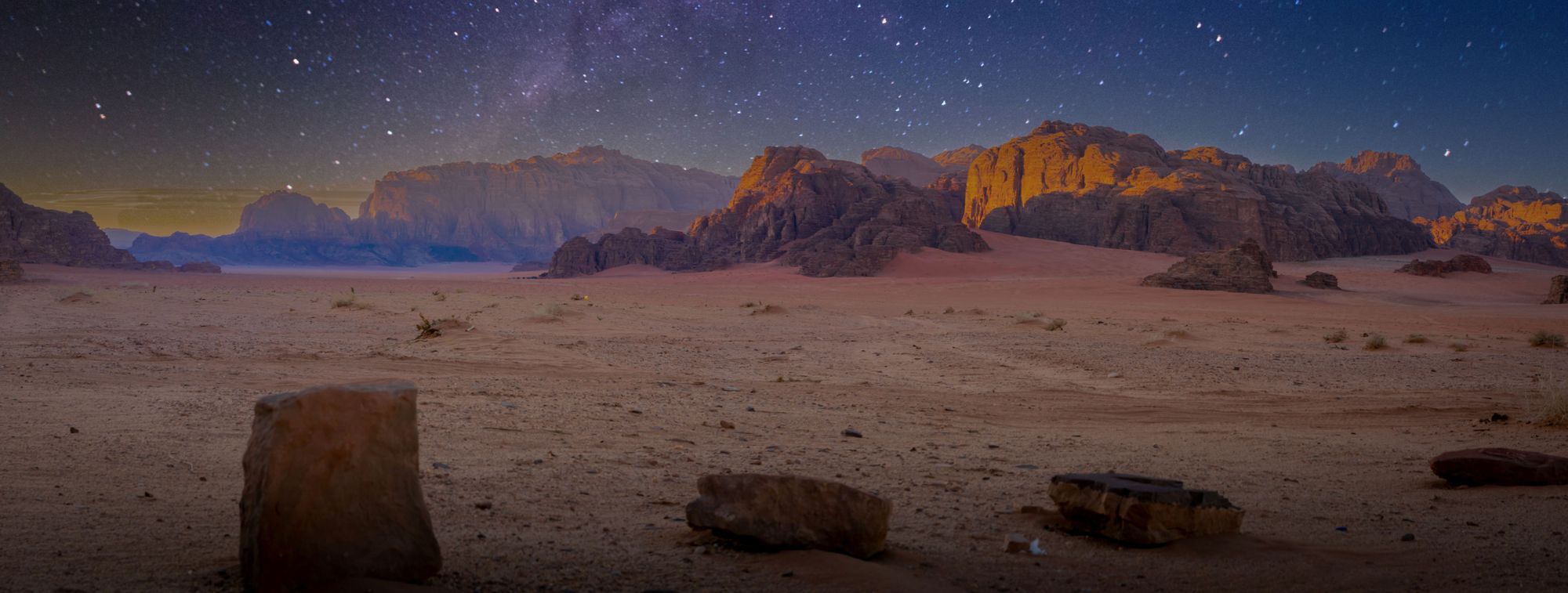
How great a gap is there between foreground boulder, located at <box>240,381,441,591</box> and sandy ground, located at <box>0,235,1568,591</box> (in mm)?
211

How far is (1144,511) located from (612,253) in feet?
219

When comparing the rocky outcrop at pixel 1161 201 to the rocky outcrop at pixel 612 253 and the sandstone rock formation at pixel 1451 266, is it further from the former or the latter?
the rocky outcrop at pixel 612 253

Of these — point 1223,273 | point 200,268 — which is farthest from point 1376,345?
point 200,268

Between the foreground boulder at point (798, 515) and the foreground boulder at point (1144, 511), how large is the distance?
42.1 inches

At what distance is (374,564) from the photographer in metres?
2.81

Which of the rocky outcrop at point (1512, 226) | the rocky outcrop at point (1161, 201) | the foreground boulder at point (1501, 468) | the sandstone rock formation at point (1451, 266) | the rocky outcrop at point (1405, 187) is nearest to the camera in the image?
the foreground boulder at point (1501, 468)

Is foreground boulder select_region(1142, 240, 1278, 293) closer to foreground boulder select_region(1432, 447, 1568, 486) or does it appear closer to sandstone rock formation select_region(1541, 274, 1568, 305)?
sandstone rock formation select_region(1541, 274, 1568, 305)

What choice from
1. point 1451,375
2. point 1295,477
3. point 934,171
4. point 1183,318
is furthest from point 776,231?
point 934,171

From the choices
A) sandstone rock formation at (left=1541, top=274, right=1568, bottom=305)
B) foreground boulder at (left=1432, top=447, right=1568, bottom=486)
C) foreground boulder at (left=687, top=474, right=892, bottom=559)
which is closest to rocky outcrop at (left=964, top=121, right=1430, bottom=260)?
sandstone rock formation at (left=1541, top=274, right=1568, bottom=305)

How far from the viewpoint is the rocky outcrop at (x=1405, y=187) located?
11894cm

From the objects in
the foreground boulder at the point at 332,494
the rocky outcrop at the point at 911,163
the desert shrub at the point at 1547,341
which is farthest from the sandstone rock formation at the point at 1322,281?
the rocky outcrop at the point at 911,163

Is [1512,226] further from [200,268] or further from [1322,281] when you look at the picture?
[200,268]

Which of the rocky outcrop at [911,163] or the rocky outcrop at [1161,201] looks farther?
the rocky outcrop at [911,163]

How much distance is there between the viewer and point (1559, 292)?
93.5ft
